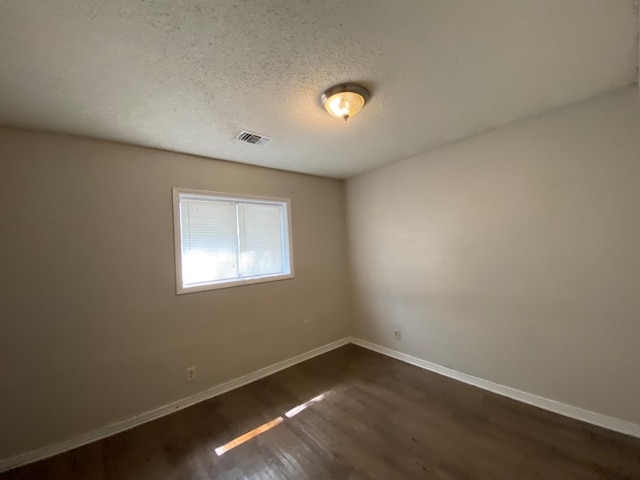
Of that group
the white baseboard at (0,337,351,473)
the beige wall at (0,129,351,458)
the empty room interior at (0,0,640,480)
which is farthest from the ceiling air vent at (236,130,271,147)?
the white baseboard at (0,337,351,473)

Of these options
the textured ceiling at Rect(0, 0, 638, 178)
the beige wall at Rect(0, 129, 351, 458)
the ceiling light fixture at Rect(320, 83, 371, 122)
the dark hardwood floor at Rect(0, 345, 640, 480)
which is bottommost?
the dark hardwood floor at Rect(0, 345, 640, 480)

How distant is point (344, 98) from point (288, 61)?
1.43 feet

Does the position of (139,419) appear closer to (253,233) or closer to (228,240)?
(228,240)

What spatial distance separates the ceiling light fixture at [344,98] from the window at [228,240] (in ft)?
5.35

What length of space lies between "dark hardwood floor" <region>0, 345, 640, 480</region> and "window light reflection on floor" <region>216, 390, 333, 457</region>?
0.07 ft

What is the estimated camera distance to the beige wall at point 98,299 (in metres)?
1.88

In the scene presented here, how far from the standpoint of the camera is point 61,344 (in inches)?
78.5

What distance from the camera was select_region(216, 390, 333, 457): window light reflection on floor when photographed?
1.94 meters

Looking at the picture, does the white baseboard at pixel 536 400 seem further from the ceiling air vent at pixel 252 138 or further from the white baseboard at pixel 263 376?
the ceiling air vent at pixel 252 138

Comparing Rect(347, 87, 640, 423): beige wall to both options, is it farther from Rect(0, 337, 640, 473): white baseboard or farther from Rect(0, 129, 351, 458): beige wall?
Rect(0, 129, 351, 458): beige wall

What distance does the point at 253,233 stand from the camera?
317cm

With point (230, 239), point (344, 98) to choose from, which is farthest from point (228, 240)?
point (344, 98)

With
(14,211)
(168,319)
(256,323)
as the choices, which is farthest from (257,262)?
(14,211)

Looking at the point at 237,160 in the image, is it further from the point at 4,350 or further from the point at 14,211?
the point at 4,350
